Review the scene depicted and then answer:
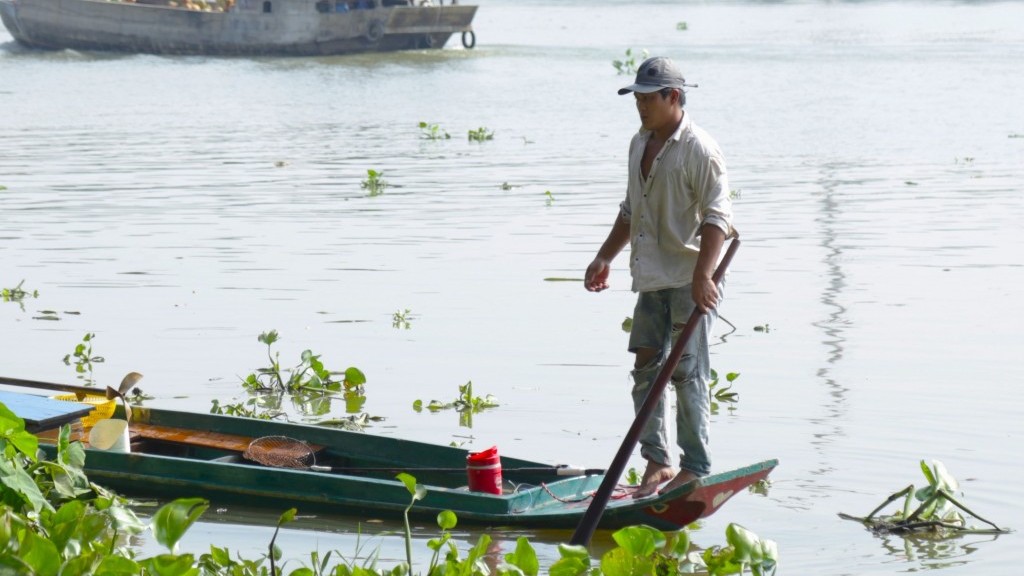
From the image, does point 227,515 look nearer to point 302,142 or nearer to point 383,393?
point 383,393

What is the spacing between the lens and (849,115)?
93.4ft

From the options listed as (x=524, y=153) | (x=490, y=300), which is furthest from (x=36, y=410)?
(x=524, y=153)

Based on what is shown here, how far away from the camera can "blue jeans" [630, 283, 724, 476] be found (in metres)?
6.40

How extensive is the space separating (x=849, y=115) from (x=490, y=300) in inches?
721

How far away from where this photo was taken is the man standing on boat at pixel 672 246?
6.24 metres

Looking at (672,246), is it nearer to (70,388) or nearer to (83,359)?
(70,388)

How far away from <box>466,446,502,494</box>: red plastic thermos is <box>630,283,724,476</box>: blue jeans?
2.10ft

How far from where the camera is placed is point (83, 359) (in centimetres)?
975

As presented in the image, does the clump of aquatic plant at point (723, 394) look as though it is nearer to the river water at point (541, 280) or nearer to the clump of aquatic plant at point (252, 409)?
the river water at point (541, 280)

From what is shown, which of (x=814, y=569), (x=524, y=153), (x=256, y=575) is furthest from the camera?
(x=524, y=153)

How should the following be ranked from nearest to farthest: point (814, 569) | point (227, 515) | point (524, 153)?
point (814, 569), point (227, 515), point (524, 153)

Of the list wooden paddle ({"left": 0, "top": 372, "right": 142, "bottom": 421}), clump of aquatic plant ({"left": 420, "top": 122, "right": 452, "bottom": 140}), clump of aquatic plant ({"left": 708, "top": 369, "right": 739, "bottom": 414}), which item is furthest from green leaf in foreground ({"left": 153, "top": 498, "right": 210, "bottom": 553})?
clump of aquatic plant ({"left": 420, "top": 122, "right": 452, "bottom": 140})

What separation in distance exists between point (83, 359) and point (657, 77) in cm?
493

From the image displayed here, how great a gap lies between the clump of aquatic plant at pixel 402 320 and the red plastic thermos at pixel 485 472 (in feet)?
13.5
